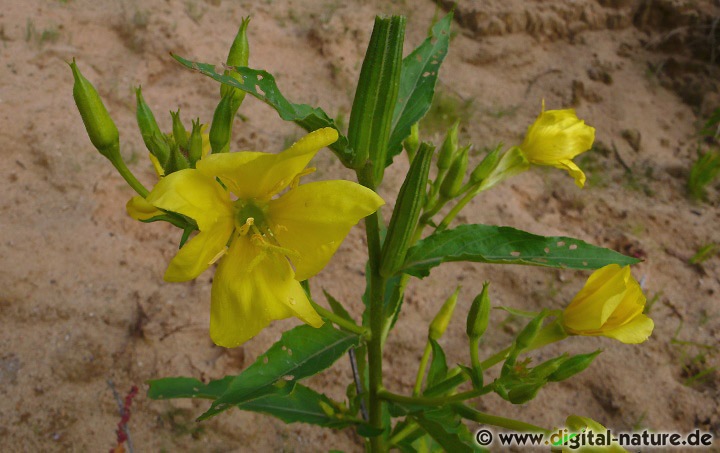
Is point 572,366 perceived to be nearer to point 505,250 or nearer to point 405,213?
point 505,250

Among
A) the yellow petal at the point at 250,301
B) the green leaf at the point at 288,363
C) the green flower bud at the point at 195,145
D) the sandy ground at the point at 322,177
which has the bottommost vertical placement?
the sandy ground at the point at 322,177

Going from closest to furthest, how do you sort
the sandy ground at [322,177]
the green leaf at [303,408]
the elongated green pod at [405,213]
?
the elongated green pod at [405,213]
the green leaf at [303,408]
the sandy ground at [322,177]

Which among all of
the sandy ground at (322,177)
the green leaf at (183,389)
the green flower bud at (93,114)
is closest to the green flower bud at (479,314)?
the green leaf at (183,389)

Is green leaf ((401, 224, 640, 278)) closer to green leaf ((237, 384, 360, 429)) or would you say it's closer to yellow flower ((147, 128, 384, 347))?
yellow flower ((147, 128, 384, 347))

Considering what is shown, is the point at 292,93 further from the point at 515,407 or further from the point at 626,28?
the point at 626,28

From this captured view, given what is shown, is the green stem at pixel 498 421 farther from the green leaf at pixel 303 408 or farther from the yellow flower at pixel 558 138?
the yellow flower at pixel 558 138

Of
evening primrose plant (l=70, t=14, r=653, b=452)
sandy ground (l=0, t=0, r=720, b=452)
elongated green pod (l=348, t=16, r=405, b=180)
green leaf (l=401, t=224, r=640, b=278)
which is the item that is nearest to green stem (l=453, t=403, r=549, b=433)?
evening primrose plant (l=70, t=14, r=653, b=452)

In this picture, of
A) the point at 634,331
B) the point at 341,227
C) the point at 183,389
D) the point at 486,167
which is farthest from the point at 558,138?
the point at 183,389
